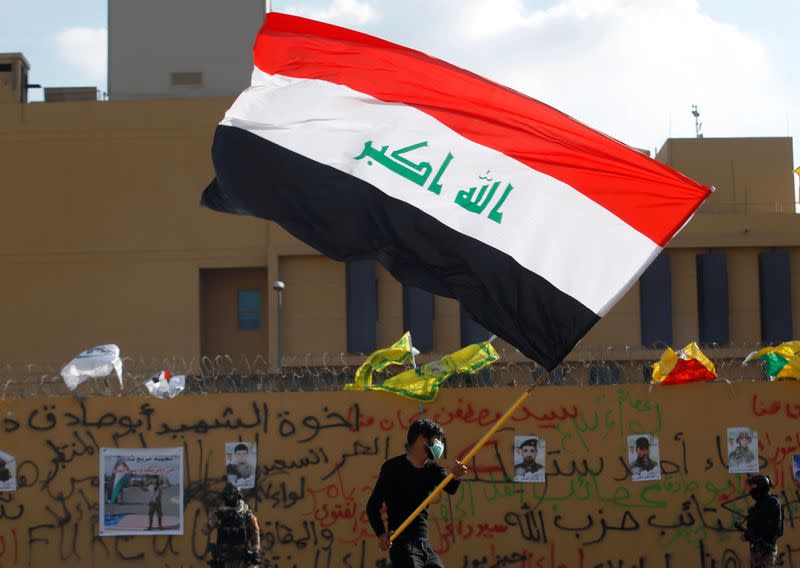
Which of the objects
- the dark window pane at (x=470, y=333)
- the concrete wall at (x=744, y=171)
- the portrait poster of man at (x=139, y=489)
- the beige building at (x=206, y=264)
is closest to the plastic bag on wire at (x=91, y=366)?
the portrait poster of man at (x=139, y=489)

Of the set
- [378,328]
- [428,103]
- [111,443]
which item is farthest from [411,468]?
[378,328]

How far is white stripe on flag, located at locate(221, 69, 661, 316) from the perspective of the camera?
6.40 meters

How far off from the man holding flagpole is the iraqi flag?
74cm

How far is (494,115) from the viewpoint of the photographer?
6879mm

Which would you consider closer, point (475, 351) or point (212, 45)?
point (475, 351)

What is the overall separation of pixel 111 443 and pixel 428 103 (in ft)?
17.8

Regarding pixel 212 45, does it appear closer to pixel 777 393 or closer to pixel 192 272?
pixel 192 272

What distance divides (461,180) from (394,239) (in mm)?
511

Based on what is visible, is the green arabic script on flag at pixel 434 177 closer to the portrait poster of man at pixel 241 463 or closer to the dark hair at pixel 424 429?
the dark hair at pixel 424 429

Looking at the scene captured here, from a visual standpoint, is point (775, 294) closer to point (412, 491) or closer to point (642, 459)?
point (642, 459)

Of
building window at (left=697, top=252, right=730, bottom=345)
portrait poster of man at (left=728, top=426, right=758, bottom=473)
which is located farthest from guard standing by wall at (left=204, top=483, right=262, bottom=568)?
building window at (left=697, top=252, right=730, bottom=345)

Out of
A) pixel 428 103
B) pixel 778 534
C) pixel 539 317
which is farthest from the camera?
pixel 778 534

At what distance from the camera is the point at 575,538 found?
35.2 feet

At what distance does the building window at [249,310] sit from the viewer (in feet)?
108
